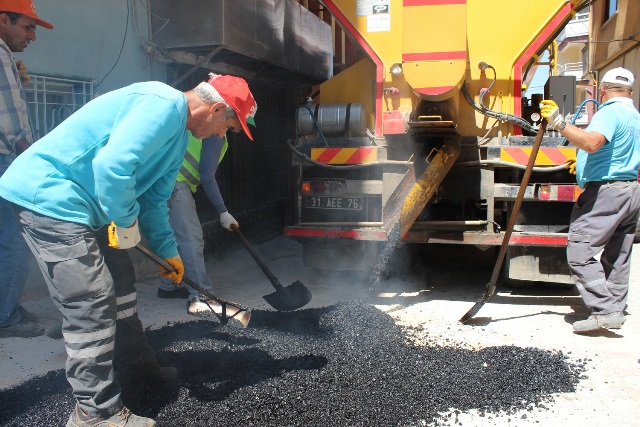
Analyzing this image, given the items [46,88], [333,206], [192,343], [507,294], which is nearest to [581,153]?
[507,294]

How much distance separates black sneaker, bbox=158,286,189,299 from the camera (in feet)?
15.6

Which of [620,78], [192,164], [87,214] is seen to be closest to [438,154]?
[620,78]

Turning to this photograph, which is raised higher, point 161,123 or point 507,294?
point 161,123

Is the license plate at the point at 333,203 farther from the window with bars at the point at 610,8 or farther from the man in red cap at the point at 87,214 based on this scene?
the window with bars at the point at 610,8

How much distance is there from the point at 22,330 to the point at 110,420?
5.72 feet

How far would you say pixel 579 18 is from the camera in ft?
106

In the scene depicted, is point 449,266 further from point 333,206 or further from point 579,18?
point 579,18

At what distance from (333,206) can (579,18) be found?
1280 inches

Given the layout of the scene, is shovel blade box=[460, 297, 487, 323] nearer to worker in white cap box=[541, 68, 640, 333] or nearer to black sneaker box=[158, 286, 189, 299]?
worker in white cap box=[541, 68, 640, 333]

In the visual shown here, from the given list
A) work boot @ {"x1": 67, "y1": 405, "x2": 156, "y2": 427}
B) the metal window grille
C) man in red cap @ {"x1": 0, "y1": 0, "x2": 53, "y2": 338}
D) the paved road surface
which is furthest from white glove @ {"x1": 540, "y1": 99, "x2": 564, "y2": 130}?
the metal window grille

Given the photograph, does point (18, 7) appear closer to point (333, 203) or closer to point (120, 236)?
point (120, 236)

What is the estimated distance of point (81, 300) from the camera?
2.38 m

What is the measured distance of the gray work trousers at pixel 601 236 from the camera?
4062 mm

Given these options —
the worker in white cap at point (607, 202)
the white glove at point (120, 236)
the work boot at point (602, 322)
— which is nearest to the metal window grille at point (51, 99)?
the white glove at point (120, 236)
